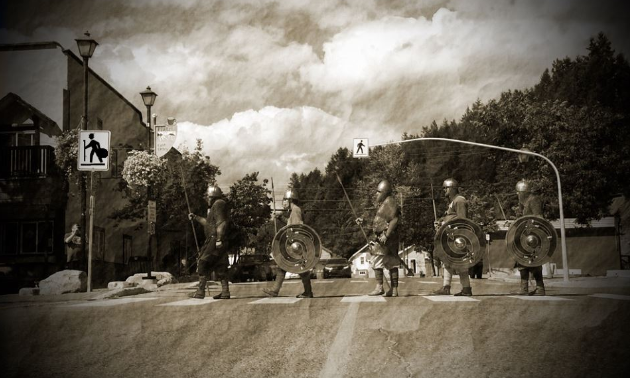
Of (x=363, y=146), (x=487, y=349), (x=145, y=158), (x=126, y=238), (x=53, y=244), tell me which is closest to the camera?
(x=487, y=349)

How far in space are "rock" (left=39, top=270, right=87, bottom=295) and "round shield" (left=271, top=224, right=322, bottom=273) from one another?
623cm

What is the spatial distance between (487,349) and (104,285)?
1480 centimetres

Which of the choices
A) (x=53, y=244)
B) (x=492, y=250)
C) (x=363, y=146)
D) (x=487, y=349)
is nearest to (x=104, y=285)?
(x=53, y=244)

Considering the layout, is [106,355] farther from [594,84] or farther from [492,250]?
[492,250]

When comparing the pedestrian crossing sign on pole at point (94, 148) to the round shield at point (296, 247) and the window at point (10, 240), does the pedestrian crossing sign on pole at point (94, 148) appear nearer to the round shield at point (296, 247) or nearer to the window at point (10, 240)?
the round shield at point (296, 247)

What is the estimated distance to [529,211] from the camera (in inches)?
357

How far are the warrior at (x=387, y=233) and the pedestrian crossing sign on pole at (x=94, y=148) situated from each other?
3.99 metres

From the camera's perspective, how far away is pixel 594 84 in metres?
13.9

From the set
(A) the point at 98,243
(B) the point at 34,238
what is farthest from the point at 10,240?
(A) the point at 98,243

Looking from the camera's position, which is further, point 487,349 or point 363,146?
point 363,146

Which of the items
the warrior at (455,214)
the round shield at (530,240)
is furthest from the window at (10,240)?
the round shield at (530,240)

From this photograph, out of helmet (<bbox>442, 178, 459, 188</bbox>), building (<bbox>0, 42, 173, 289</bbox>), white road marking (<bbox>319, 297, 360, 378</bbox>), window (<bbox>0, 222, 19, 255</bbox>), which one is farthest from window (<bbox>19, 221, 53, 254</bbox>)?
white road marking (<bbox>319, 297, 360, 378</bbox>)

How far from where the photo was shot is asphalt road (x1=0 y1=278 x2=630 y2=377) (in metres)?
4.48

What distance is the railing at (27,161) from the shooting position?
15.6m
